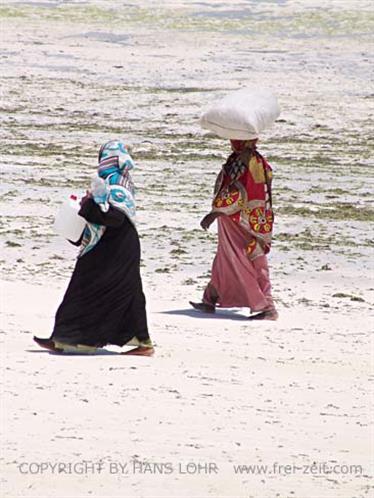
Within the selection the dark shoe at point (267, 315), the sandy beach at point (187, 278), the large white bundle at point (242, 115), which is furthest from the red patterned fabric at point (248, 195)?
the sandy beach at point (187, 278)

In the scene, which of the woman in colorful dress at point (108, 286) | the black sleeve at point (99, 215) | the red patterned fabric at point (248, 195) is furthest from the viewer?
the red patterned fabric at point (248, 195)

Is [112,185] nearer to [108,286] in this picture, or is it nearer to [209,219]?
[108,286]

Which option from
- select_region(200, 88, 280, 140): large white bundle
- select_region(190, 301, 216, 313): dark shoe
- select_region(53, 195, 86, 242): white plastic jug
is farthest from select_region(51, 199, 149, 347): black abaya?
select_region(190, 301, 216, 313): dark shoe

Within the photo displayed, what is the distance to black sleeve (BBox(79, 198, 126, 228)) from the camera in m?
8.87

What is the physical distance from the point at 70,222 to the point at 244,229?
81.9 inches

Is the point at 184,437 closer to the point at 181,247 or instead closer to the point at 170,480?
the point at 170,480

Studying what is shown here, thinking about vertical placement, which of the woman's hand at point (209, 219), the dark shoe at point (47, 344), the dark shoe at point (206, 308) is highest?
the woman's hand at point (209, 219)

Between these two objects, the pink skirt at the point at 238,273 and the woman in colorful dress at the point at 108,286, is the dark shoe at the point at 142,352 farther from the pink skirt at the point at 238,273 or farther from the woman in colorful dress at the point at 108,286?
the pink skirt at the point at 238,273

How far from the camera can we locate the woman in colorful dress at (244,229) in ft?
35.2

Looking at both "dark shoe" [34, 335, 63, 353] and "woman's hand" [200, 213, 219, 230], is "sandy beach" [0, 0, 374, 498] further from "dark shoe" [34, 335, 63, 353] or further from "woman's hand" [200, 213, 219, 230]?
"woman's hand" [200, 213, 219, 230]

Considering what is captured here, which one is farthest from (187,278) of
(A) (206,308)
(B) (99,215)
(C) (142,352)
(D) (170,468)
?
(D) (170,468)

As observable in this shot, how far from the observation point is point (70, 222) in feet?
29.7

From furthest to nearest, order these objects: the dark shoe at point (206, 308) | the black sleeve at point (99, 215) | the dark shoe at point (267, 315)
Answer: the dark shoe at point (206, 308), the dark shoe at point (267, 315), the black sleeve at point (99, 215)

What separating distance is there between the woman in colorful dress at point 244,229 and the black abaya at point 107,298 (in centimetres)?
185
